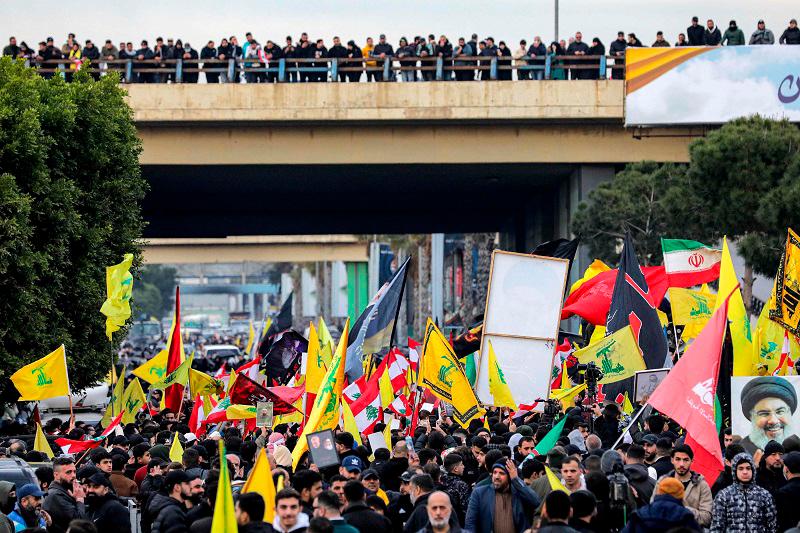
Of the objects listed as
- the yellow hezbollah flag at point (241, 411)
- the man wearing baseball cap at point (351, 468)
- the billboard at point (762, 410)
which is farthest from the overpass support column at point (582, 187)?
the man wearing baseball cap at point (351, 468)

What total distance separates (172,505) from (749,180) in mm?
22421

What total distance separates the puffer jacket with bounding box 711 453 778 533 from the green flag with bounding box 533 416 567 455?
2.98 metres

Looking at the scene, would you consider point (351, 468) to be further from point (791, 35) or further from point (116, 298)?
point (791, 35)

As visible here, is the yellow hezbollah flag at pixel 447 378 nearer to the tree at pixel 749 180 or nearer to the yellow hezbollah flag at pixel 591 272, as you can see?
the yellow hezbollah flag at pixel 591 272

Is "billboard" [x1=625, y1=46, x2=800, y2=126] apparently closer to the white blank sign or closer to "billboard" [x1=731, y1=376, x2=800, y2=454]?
the white blank sign

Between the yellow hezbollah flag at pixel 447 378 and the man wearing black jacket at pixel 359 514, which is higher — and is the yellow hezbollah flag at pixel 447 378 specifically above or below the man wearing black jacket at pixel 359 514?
below

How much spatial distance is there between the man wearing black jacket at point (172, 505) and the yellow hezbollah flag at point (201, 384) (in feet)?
29.4

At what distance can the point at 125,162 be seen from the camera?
29.1 metres

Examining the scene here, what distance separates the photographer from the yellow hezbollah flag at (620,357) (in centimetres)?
1662

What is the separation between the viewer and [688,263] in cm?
2330

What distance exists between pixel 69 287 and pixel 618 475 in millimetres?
18290

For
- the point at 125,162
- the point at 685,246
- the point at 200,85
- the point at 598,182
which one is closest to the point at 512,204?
the point at 598,182

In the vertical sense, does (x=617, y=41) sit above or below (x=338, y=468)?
above

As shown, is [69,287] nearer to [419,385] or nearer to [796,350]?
[419,385]
